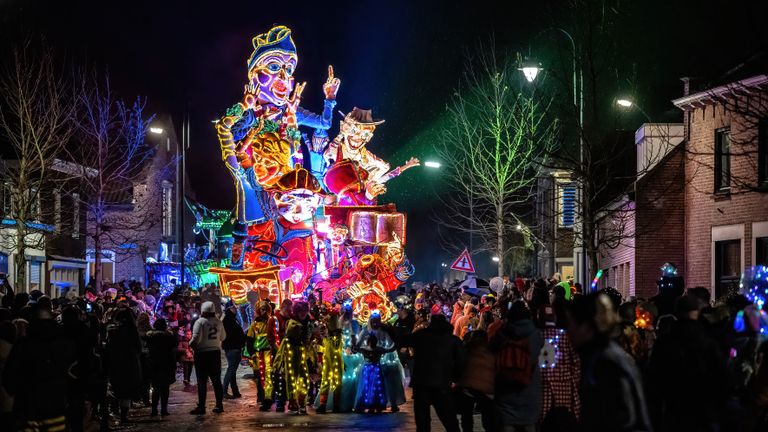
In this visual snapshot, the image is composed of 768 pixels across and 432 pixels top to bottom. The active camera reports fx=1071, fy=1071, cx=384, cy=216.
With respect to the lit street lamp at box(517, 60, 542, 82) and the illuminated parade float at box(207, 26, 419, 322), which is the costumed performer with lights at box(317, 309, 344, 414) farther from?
the illuminated parade float at box(207, 26, 419, 322)

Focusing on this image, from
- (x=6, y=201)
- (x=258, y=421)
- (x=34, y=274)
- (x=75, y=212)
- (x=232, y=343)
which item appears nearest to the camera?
(x=258, y=421)

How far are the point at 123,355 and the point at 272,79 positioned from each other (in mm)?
21688

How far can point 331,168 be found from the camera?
3675 centimetres

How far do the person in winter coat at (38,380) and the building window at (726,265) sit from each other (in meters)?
19.1

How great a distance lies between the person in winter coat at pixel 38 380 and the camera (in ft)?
32.0

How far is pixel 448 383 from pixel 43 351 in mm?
4533

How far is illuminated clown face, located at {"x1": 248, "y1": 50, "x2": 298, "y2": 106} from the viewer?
1420 inches

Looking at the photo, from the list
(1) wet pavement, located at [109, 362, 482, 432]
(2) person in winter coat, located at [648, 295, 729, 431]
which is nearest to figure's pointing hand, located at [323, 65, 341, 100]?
(1) wet pavement, located at [109, 362, 482, 432]

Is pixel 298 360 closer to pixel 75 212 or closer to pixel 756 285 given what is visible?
pixel 756 285

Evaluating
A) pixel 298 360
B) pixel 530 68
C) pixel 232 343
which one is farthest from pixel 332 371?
pixel 530 68

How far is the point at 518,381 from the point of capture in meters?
9.98

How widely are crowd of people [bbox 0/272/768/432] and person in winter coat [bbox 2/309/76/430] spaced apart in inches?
0.4

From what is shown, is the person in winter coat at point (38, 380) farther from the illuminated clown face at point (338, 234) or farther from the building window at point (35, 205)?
the illuminated clown face at point (338, 234)

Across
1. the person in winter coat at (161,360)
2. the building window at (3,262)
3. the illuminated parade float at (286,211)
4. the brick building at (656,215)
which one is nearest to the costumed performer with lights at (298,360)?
the person in winter coat at (161,360)
